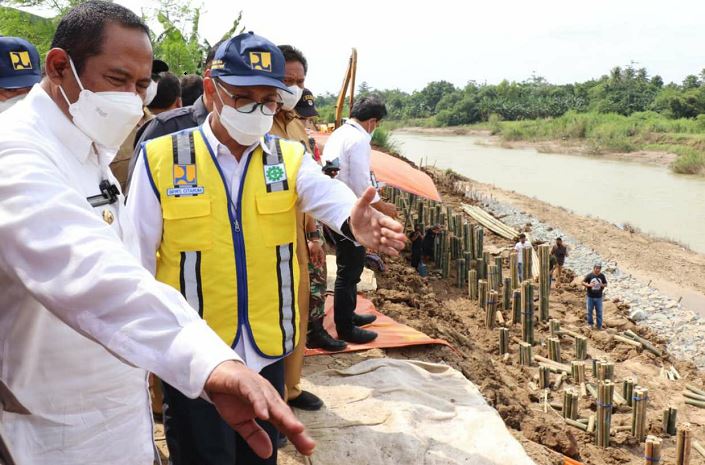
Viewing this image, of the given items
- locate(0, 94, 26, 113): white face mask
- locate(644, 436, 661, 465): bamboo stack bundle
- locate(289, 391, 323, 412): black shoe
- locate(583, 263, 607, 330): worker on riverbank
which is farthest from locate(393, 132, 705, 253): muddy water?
locate(0, 94, 26, 113): white face mask

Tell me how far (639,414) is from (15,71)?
555 centimetres

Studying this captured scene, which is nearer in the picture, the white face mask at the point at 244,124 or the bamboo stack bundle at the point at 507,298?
the white face mask at the point at 244,124

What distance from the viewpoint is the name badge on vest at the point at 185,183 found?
198 cm

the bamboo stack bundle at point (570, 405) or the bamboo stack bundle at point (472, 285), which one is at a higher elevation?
the bamboo stack bundle at point (472, 285)

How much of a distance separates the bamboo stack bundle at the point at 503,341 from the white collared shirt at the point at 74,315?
21.8ft

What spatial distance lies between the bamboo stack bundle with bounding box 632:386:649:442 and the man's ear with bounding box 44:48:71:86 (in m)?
5.67

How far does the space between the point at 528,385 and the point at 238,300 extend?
18.6ft

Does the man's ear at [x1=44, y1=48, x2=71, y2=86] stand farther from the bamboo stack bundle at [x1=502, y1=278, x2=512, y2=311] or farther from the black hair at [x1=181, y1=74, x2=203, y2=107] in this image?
the bamboo stack bundle at [x1=502, y1=278, x2=512, y2=311]

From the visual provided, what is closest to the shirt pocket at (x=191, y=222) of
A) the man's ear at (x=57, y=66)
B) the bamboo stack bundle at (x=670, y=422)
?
the man's ear at (x=57, y=66)

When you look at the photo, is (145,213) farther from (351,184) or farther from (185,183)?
(351,184)

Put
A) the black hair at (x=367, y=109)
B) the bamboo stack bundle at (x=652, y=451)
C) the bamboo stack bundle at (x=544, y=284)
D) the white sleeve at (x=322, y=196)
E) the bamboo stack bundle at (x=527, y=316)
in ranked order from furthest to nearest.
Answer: the bamboo stack bundle at (x=544, y=284)
the bamboo stack bundle at (x=527, y=316)
the bamboo stack bundle at (x=652, y=451)
the black hair at (x=367, y=109)
the white sleeve at (x=322, y=196)

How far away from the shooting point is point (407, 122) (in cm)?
5566

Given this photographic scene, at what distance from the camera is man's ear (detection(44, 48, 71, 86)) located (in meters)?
1.37

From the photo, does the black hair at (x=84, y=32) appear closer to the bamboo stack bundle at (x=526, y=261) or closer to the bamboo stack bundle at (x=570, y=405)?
the bamboo stack bundle at (x=570, y=405)
